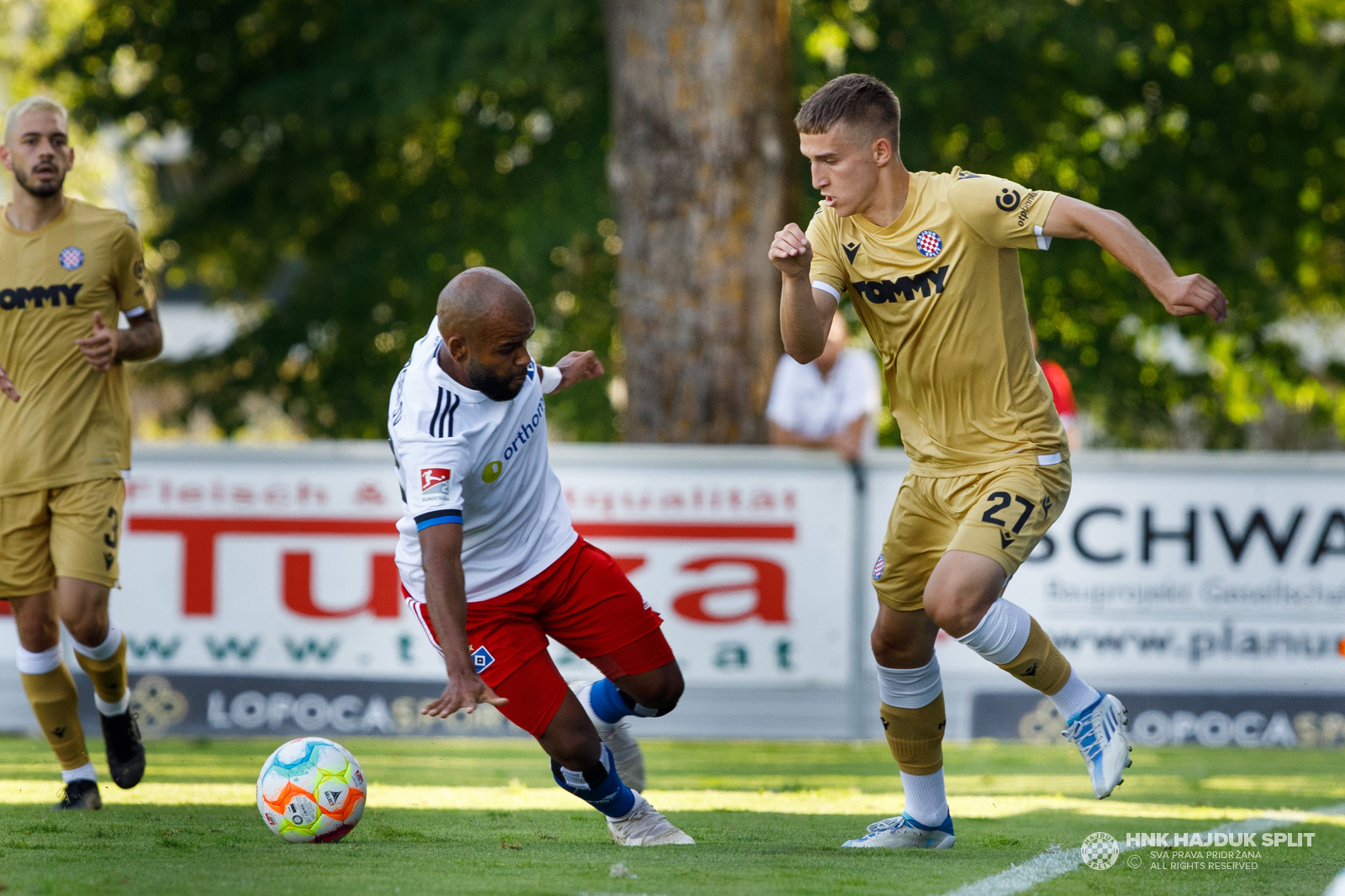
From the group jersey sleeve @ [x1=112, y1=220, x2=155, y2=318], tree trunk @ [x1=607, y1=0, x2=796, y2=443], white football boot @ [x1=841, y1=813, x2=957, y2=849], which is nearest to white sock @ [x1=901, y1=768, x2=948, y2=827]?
white football boot @ [x1=841, y1=813, x2=957, y2=849]

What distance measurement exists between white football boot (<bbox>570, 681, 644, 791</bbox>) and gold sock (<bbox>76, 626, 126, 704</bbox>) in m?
1.98

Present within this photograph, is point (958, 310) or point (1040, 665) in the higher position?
point (958, 310)

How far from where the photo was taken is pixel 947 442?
201 inches

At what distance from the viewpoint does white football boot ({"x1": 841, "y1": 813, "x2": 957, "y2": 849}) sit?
5.29 meters

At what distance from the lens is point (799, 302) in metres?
4.76

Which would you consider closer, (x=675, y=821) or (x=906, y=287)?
(x=906, y=287)

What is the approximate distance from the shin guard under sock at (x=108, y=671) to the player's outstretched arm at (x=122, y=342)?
3.49 feet

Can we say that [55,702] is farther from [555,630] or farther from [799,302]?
[799,302]

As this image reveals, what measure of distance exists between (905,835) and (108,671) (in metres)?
3.23

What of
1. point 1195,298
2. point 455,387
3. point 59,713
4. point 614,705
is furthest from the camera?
point 59,713

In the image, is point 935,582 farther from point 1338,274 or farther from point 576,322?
point 1338,274

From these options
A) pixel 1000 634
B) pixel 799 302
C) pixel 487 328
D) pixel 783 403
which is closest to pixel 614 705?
pixel 1000 634

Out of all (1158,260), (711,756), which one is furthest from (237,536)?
(1158,260)

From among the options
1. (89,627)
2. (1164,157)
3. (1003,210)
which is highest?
(1003,210)
